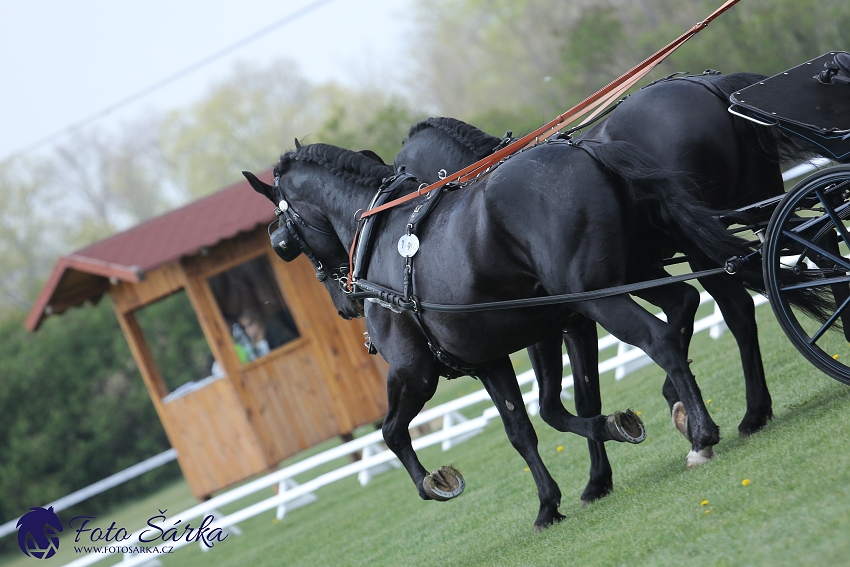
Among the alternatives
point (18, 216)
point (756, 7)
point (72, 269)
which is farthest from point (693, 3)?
point (18, 216)

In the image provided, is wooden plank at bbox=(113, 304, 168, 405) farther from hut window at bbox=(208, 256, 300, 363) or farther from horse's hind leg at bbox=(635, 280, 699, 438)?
horse's hind leg at bbox=(635, 280, 699, 438)

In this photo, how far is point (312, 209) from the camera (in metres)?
6.20

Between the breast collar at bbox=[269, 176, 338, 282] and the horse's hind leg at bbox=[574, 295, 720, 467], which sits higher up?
the breast collar at bbox=[269, 176, 338, 282]

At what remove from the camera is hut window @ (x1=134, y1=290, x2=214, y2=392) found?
20344 mm

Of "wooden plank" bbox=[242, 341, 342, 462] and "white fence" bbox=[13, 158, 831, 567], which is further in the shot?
"wooden plank" bbox=[242, 341, 342, 462]

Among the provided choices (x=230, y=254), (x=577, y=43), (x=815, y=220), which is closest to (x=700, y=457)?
(x=815, y=220)

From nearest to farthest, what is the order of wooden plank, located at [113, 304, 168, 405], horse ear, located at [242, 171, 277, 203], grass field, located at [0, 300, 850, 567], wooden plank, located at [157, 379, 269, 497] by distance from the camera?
1. grass field, located at [0, 300, 850, 567]
2. horse ear, located at [242, 171, 277, 203]
3. wooden plank, located at [157, 379, 269, 497]
4. wooden plank, located at [113, 304, 168, 405]

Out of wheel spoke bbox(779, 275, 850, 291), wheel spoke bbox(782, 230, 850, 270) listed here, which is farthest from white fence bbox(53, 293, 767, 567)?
wheel spoke bbox(782, 230, 850, 270)

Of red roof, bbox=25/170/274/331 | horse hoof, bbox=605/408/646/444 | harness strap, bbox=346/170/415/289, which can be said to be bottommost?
horse hoof, bbox=605/408/646/444

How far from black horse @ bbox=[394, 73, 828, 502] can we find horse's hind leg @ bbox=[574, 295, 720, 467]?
0.41 metres

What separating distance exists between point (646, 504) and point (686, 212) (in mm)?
1461

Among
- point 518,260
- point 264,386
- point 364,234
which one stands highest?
point 364,234

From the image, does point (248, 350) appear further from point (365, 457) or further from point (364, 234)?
point (364, 234)

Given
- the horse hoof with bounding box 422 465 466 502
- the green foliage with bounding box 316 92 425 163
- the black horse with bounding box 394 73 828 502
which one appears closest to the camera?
the black horse with bounding box 394 73 828 502
